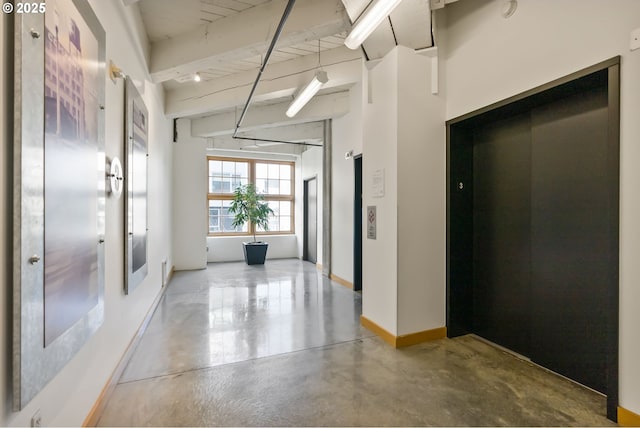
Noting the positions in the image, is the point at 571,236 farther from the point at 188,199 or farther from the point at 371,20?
the point at 188,199

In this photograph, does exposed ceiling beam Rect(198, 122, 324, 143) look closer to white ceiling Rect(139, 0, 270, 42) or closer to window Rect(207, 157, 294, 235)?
window Rect(207, 157, 294, 235)

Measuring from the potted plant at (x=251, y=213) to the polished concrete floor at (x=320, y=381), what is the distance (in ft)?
→ 11.2

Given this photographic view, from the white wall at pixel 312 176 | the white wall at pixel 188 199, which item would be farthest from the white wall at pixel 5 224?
the white wall at pixel 188 199

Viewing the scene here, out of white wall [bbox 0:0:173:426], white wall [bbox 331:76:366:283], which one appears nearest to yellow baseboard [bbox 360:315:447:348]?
white wall [bbox 331:76:366:283]

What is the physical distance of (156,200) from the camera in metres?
3.90

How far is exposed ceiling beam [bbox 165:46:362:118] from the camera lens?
3900 mm

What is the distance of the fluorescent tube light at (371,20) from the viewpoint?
2.07 metres

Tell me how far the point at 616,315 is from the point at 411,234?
1.44 m

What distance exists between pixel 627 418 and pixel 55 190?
3211 mm

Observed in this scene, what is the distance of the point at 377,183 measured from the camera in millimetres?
2992

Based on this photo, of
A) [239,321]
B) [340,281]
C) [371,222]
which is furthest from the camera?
[340,281]

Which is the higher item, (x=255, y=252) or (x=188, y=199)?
(x=188, y=199)

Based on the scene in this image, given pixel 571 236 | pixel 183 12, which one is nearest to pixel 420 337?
pixel 571 236

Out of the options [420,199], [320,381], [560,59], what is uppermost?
[560,59]
